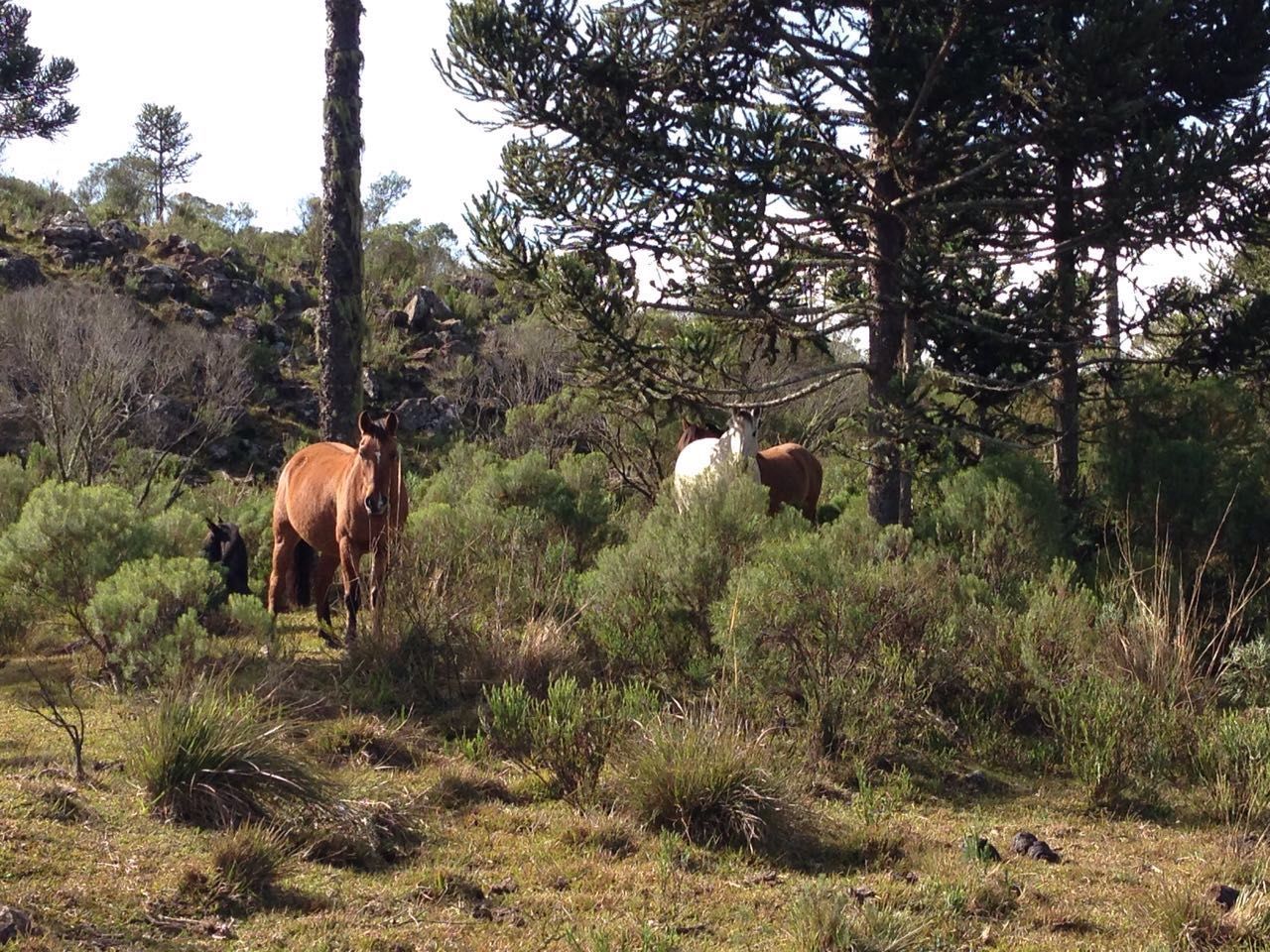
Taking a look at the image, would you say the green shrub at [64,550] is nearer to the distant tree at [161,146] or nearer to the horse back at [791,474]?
the horse back at [791,474]

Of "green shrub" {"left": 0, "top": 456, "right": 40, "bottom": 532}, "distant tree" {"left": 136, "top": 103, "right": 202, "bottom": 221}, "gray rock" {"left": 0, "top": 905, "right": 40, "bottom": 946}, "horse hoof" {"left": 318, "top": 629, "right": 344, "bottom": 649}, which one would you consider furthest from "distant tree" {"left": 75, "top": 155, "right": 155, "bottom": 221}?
"gray rock" {"left": 0, "top": 905, "right": 40, "bottom": 946}

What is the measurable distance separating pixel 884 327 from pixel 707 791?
21.3 ft

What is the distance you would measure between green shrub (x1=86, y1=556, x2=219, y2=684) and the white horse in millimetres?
4046

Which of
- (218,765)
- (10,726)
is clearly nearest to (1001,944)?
(218,765)

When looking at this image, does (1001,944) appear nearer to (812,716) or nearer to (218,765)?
(812,716)

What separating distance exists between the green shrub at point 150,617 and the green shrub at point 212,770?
53.1 inches

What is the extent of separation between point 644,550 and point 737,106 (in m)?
4.86

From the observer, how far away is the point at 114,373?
22750mm

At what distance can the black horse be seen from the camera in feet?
31.6

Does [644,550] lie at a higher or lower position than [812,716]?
higher

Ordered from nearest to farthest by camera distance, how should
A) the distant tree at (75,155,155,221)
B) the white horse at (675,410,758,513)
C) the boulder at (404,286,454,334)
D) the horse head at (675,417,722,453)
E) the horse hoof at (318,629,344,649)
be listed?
the horse hoof at (318,629,344,649)
the white horse at (675,410,758,513)
the horse head at (675,417,722,453)
the boulder at (404,286,454,334)
the distant tree at (75,155,155,221)

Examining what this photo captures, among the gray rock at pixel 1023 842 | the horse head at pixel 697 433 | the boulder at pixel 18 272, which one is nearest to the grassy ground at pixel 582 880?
the gray rock at pixel 1023 842

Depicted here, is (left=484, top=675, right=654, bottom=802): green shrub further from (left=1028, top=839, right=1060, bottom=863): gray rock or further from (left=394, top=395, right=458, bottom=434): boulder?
(left=394, top=395, right=458, bottom=434): boulder

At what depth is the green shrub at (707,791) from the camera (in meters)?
5.11
